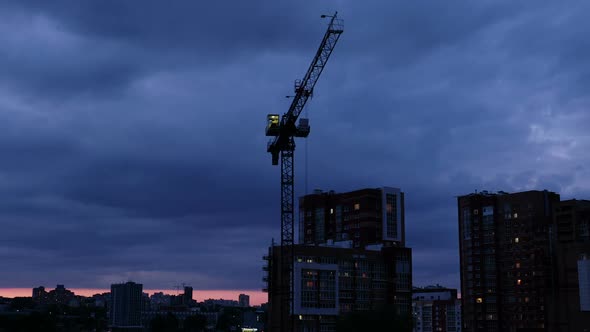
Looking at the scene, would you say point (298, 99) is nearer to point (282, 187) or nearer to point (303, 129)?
point (303, 129)

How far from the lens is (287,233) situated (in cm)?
19925

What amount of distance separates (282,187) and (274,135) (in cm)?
1517

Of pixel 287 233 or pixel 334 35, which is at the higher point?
pixel 334 35

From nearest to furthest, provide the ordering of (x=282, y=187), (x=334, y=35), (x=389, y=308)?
1. (x=334, y=35)
2. (x=389, y=308)
3. (x=282, y=187)

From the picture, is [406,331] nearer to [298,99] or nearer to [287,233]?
[287,233]

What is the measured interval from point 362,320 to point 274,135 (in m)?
52.3

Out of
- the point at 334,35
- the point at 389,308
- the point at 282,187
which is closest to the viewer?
the point at 334,35

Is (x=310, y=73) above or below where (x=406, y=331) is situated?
above

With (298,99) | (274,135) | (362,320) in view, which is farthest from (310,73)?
(362,320)

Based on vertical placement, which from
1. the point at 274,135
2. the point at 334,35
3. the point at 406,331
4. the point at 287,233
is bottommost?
the point at 406,331

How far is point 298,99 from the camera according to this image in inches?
7111

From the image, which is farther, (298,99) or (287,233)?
(287,233)

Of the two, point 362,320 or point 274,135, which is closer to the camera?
point 362,320

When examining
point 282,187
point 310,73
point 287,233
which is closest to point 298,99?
point 310,73
